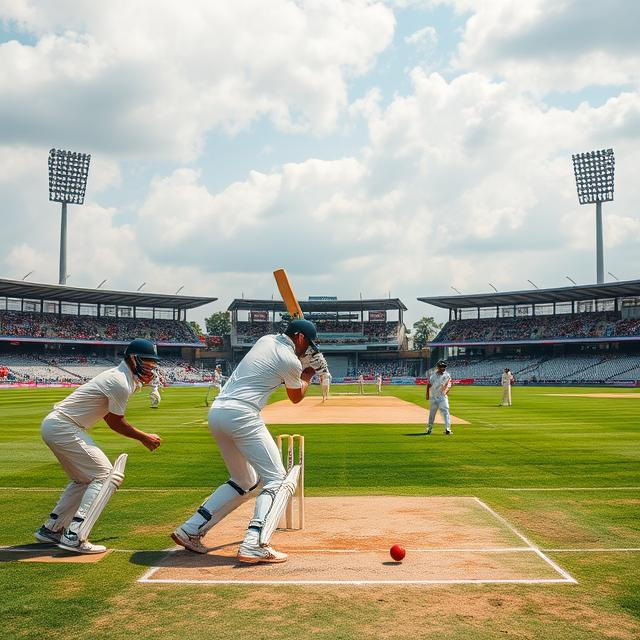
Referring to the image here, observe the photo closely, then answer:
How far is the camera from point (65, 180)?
77688 millimetres

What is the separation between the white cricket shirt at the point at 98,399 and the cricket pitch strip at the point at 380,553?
61.1 inches

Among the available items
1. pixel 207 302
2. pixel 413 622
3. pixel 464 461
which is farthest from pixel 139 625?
pixel 207 302

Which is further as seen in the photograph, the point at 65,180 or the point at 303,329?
the point at 65,180

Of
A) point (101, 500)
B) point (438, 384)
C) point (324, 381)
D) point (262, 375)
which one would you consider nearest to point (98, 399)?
point (101, 500)

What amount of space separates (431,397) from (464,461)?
5.41 metres

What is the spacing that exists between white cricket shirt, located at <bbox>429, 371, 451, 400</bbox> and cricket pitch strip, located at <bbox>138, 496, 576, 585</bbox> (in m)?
9.87

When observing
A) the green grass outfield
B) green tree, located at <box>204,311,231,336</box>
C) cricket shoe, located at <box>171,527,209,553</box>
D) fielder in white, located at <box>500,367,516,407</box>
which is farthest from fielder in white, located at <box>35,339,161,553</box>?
green tree, located at <box>204,311,231,336</box>

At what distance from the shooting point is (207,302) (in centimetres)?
9219

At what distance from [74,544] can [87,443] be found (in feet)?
3.11

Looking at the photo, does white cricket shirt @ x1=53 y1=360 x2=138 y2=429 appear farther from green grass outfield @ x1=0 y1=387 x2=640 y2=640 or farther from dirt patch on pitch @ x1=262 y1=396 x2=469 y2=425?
dirt patch on pitch @ x1=262 y1=396 x2=469 y2=425

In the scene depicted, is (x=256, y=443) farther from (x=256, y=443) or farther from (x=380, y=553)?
(x=380, y=553)

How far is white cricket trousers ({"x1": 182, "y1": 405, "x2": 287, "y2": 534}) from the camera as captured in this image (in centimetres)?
632

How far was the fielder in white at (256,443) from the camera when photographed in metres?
6.26

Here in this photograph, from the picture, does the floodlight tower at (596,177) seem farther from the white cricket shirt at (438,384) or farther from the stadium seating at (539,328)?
the white cricket shirt at (438,384)
